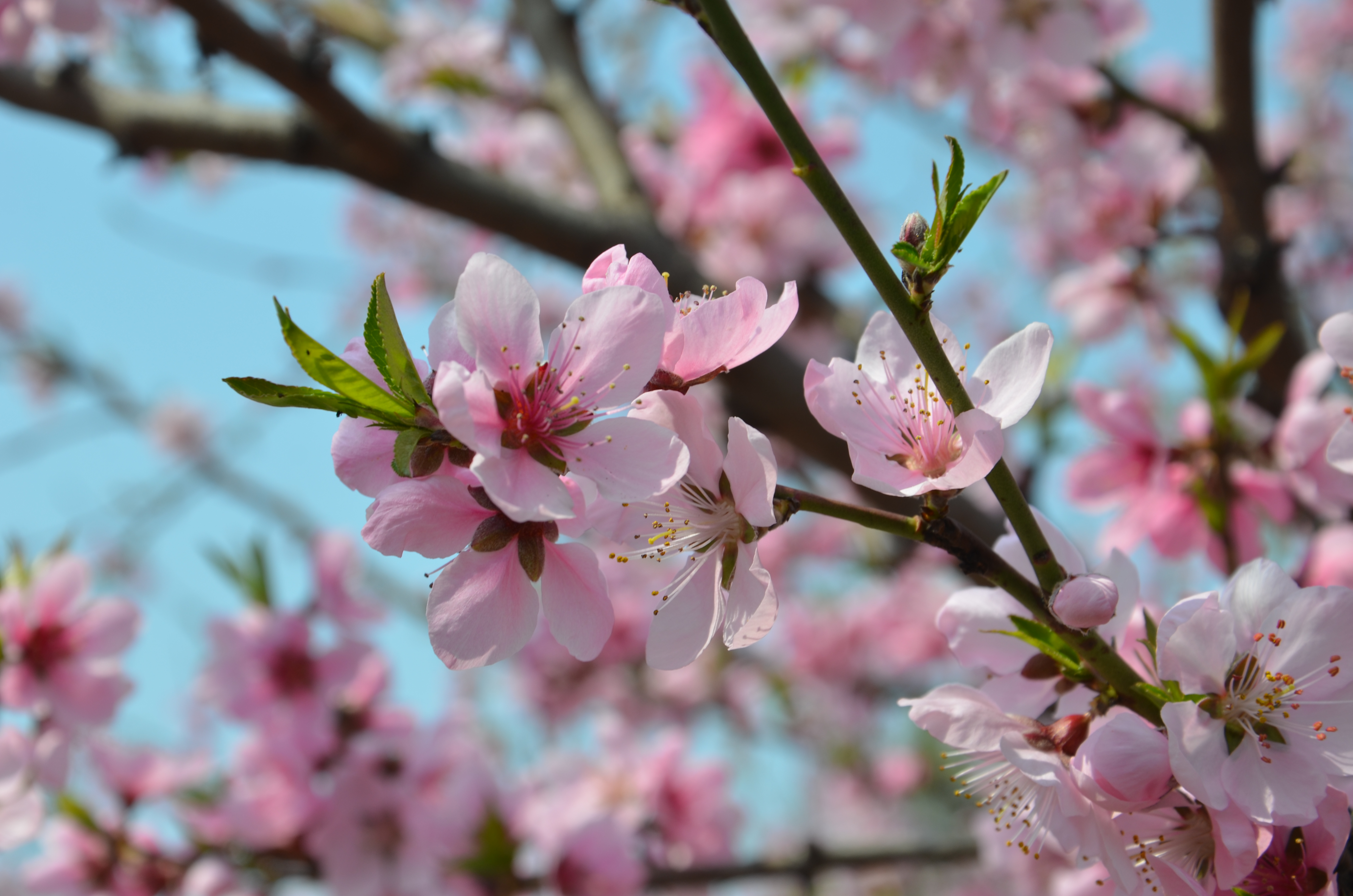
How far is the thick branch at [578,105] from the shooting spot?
2498 mm

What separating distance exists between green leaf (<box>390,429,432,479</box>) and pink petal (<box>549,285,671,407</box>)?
142mm

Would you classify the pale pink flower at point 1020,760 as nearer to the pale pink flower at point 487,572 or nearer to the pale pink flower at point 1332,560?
the pale pink flower at point 487,572

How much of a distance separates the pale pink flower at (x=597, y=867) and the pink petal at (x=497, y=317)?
1783 millimetres

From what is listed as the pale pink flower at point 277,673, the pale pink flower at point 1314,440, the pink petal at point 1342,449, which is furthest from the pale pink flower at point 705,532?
the pale pink flower at point 277,673

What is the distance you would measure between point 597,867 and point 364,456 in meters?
1.77

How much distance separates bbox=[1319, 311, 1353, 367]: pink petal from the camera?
89 centimetres

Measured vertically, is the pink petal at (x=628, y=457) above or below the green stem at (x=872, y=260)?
below

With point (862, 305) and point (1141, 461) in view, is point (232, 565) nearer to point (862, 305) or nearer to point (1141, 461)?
point (1141, 461)

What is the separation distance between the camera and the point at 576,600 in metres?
0.82

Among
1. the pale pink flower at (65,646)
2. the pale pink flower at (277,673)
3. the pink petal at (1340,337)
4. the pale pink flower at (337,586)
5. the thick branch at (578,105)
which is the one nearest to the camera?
the pink petal at (1340,337)

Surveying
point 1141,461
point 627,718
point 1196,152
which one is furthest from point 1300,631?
point 627,718

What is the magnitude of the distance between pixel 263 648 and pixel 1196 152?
9.04ft

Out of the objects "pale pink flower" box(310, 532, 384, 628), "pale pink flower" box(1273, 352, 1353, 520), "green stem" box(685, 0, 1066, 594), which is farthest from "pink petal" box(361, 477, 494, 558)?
"pale pink flower" box(310, 532, 384, 628)

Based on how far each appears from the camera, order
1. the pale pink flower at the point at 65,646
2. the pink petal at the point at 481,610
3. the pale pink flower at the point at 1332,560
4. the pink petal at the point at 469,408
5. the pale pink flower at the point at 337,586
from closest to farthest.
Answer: the pink petal at the point at 469,408 → the pink petal at the point at 481,610 → the pale pink flower at the point at 1332,560 → the pale pink flower at the point at 65,646 → the pale pink flower at the point at 337,586
